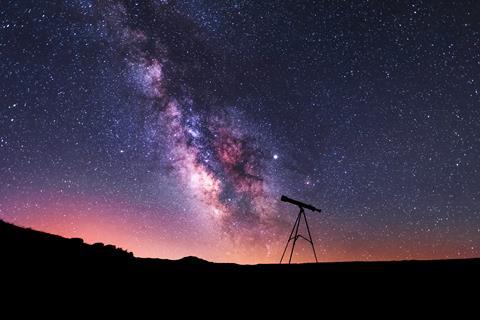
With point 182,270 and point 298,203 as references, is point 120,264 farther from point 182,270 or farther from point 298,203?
point 298,203

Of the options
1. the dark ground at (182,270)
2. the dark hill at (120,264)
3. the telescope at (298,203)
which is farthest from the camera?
the telescope at (298,203)

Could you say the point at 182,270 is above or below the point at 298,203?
below

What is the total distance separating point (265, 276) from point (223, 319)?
713 millimetres

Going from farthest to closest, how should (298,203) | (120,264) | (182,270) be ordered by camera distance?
(298,203) < (120,264) < (182,270)

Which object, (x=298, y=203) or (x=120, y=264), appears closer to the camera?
(x=120, y=264)

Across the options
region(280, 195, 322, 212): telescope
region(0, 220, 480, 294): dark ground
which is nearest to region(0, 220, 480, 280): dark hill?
region(0, 220, 480, 294): dark ground

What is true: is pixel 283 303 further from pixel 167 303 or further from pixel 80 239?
pixel 80 239

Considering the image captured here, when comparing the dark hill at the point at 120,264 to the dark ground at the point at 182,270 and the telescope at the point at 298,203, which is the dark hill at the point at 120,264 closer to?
the dark ground at the point at 182,270

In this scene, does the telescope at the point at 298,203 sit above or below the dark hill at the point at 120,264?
above

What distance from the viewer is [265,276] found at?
4.01 metres

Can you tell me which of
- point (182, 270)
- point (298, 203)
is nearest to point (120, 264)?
point (182, 270)

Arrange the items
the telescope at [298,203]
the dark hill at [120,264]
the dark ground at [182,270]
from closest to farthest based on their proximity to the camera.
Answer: the dark ground at [182,270] < the dark hill at [120,264] < the telescope at [298,203]

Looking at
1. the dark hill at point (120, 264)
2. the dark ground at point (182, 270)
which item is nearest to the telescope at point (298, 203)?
the dark hill at point (120, 264)

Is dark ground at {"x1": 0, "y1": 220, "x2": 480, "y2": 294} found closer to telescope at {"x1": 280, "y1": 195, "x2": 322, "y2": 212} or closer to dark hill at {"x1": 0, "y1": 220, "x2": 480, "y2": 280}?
dark hill at {"x1": 0, "y1": 220, "x2": 480, "y2": 280}
